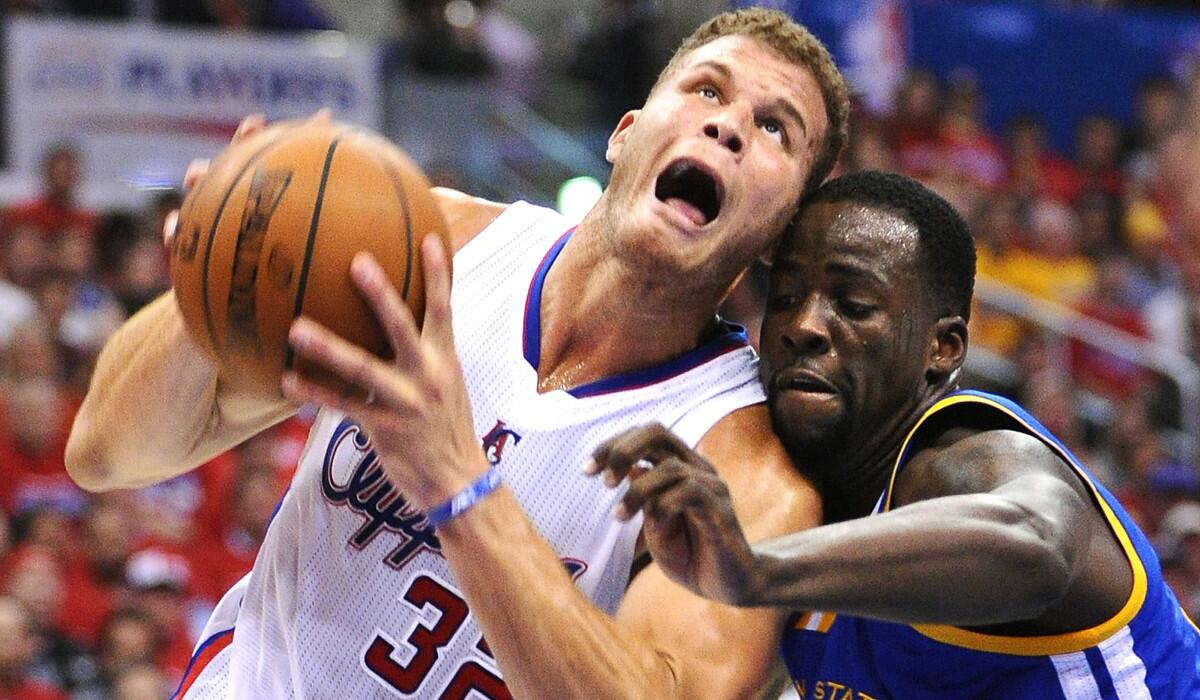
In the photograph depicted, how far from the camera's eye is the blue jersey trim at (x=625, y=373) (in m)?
3.24

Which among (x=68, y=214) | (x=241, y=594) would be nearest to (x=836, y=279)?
A: (x=241, y=594)

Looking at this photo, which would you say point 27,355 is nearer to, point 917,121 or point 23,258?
point 23,258

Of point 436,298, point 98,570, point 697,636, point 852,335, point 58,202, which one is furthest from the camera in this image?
point 58,202

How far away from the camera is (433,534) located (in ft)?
10.0

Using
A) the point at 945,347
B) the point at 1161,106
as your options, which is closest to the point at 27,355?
the point at 945,347

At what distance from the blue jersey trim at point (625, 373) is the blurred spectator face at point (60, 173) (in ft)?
18.8

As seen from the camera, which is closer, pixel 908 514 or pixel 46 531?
pixel 908 514

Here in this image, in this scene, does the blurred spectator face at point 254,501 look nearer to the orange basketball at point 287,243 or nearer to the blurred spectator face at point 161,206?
the blurred spectator face at point 161,206

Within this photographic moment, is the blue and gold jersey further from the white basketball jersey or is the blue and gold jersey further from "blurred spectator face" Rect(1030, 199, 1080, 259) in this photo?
"blurred spectator face" Rect(1030, 199, 1080, 259)

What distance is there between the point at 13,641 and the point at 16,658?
0.07m

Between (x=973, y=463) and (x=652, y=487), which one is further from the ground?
(x=652, y=487)

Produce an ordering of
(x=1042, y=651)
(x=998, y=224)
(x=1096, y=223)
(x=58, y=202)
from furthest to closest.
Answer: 1. (x=1096, y=223)
2. (x=998, y=224)
3. (x=58, y=202)
4. (x=1042, y=651)

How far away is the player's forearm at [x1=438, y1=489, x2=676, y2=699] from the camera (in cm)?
242

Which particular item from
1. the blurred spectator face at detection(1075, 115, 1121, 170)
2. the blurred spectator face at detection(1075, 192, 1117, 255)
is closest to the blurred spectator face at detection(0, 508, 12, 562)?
the blurred spectator face at detection(1075, 192, 1117, 255)
